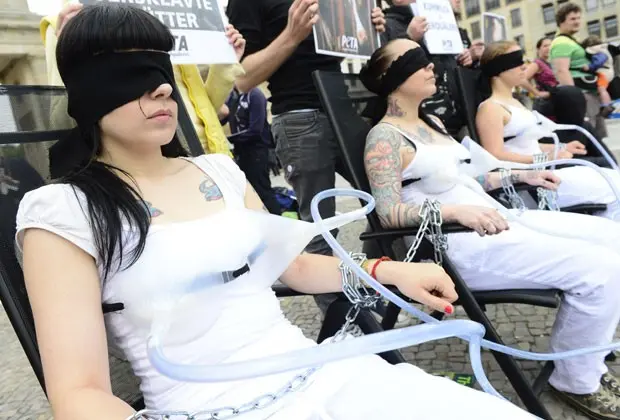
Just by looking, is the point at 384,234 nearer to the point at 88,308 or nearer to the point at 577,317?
the point at 577,317

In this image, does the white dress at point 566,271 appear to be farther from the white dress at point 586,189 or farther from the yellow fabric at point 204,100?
the yellow fabric at point 204,100

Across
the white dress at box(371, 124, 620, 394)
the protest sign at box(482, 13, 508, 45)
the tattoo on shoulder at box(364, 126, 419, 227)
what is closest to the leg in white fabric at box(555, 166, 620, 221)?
the white dress at box(371, 124, 620, 394)

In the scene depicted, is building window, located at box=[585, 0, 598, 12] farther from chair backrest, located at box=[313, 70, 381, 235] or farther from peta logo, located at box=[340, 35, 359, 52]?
chair backrest, located at box=[313, 70, 381, 235]

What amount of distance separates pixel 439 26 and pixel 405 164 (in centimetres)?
172

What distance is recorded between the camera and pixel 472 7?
2126 inches

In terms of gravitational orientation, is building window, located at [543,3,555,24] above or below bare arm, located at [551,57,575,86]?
above

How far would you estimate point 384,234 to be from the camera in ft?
7.25

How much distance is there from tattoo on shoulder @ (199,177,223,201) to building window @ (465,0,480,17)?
190 feet

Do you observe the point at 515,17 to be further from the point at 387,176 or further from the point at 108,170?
the point at 108,170

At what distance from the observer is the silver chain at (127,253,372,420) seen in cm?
106

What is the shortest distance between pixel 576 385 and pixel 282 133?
5.83 ft

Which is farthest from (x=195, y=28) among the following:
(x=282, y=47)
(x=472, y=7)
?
(x=472, y=7)

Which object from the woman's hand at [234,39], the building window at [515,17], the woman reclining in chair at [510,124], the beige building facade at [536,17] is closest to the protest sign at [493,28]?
the woman reclining in chair at [510,124]

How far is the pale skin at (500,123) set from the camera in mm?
3475
